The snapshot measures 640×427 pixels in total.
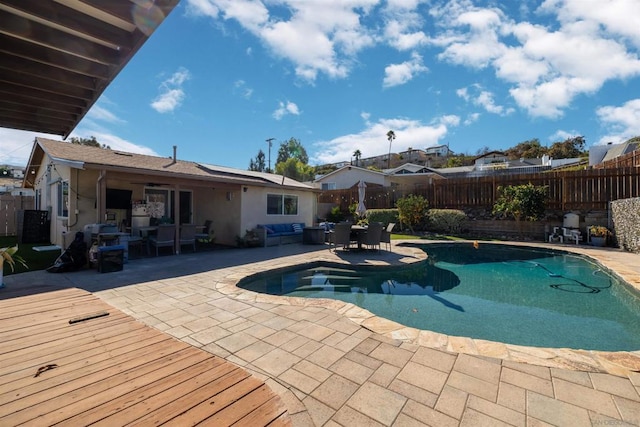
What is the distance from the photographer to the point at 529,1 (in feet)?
26.2

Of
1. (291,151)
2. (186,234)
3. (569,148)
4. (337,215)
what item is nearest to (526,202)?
(337,215)

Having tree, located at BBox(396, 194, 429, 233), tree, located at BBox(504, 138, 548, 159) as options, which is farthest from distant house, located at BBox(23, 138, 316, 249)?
tree, located at BBox(504, 138, 548, 159)

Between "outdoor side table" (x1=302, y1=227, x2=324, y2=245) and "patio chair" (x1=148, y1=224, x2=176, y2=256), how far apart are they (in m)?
4.98

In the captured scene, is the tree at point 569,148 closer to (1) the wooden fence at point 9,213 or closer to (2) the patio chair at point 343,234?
(2) the patio chair at point 343,234

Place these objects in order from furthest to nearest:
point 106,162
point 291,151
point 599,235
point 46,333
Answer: point 291,151 < point 599,235 < point 106,162 < point 46,333

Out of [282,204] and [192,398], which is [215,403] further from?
[282,204]

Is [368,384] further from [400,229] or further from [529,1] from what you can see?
[400,229]

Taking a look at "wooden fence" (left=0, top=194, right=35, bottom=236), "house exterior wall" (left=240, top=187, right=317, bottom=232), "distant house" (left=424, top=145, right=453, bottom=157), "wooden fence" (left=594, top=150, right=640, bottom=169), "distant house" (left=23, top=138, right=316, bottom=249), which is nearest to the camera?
"distant house" (left=23, top=138, right=316, bottom=249)

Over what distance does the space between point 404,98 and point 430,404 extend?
54.0 ft

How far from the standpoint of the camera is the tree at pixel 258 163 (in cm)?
6244

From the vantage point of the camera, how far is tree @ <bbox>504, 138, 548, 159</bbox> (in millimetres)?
42906

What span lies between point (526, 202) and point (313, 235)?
9.65m

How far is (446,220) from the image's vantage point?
15055 mm

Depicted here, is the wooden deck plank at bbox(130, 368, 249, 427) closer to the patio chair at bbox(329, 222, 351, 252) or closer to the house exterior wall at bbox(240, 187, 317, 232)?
the patio chair at bbox(329, 222, 351, 252)
